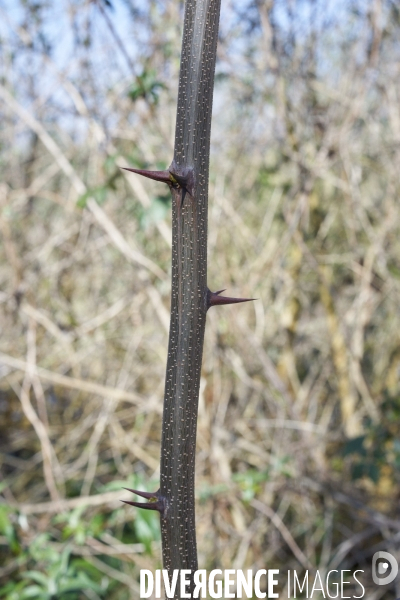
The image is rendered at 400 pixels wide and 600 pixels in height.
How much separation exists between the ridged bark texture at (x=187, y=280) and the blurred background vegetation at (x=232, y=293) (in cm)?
152

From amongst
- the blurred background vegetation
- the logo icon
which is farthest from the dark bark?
the logo icon

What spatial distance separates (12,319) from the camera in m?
3.07

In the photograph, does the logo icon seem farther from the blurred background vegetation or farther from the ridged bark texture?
the ridged bark texture

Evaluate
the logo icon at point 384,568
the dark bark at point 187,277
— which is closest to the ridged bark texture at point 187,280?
the dark bark at point 187,277

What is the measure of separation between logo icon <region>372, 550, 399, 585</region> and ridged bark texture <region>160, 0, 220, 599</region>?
2.08 m

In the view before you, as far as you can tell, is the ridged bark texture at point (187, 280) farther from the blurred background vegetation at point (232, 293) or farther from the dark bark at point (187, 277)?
the blurred background vegetation at point (232, 293)

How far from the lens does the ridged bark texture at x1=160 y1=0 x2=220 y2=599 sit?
73 cm

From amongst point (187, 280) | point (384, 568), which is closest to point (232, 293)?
point (384, 568)

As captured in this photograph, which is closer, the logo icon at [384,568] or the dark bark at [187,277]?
the dark bark at [187,277]

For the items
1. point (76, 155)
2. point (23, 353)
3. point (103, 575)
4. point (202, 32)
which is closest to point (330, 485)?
point (103, 575)

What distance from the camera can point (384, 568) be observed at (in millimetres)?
2674

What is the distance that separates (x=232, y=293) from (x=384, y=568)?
1.29 meters

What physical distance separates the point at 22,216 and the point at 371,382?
2.10 meters

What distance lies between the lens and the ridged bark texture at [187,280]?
2.41 ft
